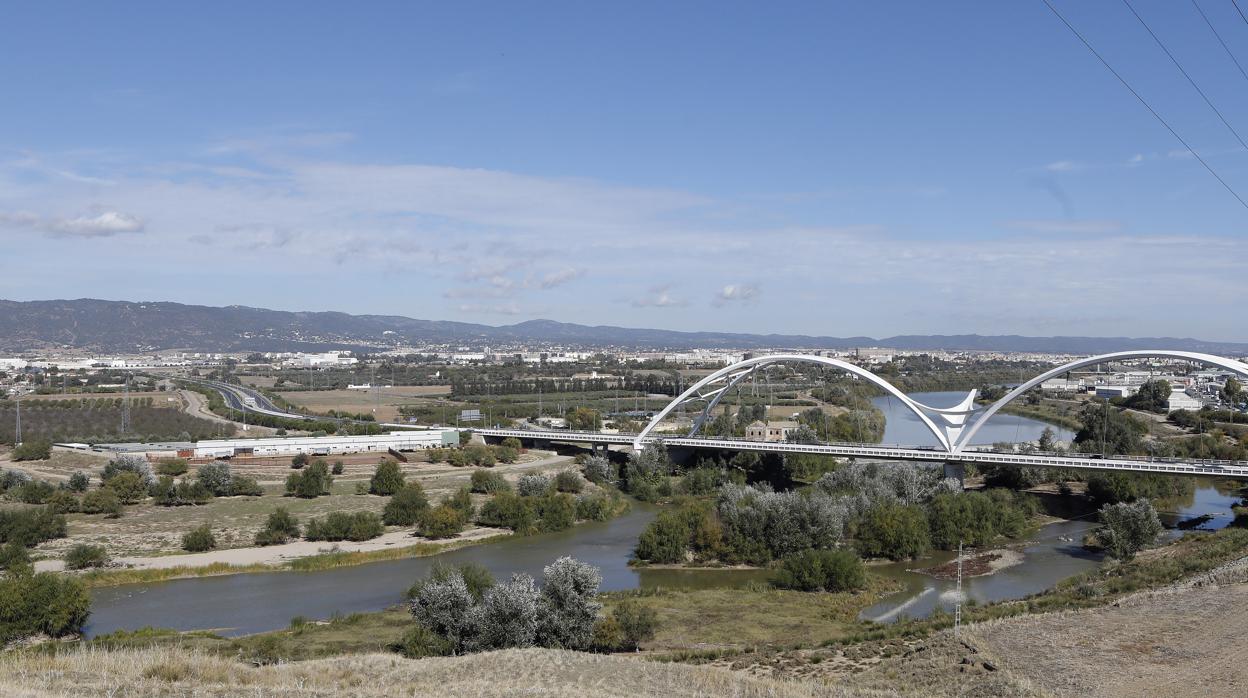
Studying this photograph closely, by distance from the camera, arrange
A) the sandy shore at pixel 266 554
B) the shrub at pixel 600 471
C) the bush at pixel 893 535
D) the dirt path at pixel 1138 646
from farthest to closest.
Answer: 1. the shrub at pixel 600 471
2. the bush at pixel 893 535
3. the sandy shore at pixel 266 554
4. the dirt path at pixel 1138 646

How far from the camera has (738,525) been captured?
104ft

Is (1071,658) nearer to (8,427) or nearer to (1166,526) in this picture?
(1166,526)

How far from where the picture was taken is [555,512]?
37.5 metres

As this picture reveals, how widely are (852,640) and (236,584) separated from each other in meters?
17.9

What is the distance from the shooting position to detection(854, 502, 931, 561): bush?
3108 cm

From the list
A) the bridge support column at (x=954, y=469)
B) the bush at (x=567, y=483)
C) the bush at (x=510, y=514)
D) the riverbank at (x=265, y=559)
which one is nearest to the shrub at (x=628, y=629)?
the riverbank at (x=265, y=559)

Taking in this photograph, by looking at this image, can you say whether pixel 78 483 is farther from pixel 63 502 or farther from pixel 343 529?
pixel 343 529

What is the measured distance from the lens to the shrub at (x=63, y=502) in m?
36.0

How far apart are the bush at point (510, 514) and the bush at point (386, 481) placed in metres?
5.63

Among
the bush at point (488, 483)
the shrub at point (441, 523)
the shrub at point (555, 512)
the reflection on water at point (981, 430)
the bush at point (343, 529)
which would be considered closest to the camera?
the bush at point (343, 529)

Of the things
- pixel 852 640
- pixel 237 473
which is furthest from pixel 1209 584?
pixel 237 473

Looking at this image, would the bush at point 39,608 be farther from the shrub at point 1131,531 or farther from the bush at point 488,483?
the shrub at point 1131,531

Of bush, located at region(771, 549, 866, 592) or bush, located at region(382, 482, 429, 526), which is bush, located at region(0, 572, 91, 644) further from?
bush, located at region(771, 549, 866, 592)

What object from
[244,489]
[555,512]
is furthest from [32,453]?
[555,512]
